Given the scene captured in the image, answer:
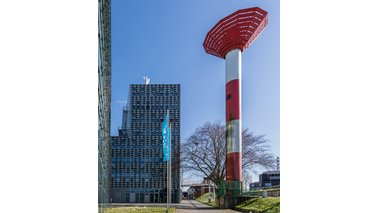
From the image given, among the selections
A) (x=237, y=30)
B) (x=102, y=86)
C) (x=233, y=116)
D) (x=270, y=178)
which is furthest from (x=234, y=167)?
(x=102, y=86)

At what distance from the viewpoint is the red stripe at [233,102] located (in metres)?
9.06

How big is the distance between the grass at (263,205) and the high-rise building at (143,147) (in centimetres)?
874

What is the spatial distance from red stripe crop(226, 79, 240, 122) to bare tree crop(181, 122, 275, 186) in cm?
77

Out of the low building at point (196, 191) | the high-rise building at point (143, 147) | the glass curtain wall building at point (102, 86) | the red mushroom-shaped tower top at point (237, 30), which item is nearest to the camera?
the glass curtain wall building at point (102, 86)

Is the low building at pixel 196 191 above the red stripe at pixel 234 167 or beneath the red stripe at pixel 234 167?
beneath

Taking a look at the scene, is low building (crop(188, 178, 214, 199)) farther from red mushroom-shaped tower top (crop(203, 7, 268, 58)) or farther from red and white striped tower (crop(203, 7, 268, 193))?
red mushroom-shaped tower top (crop(203, 7, 268, 58))

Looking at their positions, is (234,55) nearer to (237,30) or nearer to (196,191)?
(237,30)

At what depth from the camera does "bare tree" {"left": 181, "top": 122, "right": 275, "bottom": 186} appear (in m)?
10.1

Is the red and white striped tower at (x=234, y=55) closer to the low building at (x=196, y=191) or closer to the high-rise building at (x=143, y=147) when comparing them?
the high-rise building at (x=143, y=147)

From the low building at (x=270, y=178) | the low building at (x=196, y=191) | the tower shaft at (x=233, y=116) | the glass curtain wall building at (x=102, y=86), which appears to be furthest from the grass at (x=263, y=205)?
the low building at (x=196, y=191)
